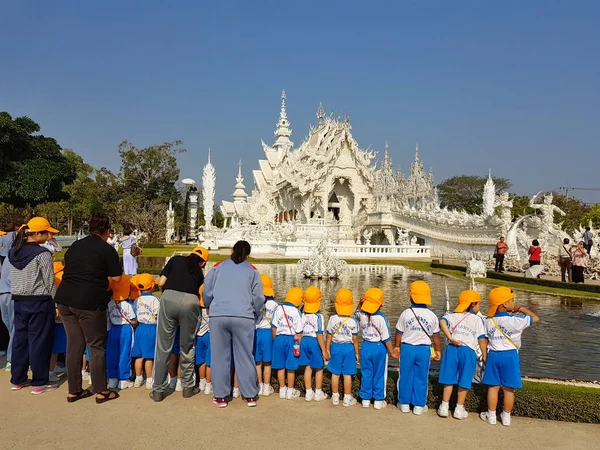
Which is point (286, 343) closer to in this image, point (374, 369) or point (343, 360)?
point (343, 360)

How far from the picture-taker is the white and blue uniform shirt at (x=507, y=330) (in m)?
4.79

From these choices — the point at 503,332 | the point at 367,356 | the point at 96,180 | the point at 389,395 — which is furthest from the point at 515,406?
Result: the point at 96,180

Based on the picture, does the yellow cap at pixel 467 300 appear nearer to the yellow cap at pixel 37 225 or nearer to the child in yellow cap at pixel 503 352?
the child in yellow cap at pixel 503 352

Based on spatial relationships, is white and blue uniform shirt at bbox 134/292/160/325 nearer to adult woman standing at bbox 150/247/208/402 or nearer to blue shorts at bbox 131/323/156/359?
blue shorts at bbox 131/323/156/359

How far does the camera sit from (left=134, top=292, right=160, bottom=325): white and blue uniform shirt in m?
5.61

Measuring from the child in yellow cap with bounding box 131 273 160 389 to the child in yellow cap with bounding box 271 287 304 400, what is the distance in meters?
1.47

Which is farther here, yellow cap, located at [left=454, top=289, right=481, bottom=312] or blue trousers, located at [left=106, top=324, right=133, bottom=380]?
blue trousers, located at [left=106, top=324, right=133, bottom=380]

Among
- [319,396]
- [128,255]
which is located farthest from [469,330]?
[128,255]

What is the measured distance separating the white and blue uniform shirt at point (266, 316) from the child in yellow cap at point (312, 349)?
1.58 feet

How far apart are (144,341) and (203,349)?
710 mm

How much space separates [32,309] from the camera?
213 inches

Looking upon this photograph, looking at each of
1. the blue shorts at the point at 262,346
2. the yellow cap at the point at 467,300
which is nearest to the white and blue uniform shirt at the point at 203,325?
the blue shorts at the point at 262,346

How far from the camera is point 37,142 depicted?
27344mm

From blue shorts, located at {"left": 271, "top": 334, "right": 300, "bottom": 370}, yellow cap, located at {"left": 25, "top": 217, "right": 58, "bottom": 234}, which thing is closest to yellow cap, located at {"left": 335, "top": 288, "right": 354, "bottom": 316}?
blue shorts, located at {"left": 271, "top": 334, "right": 300, "bottom": 370}
